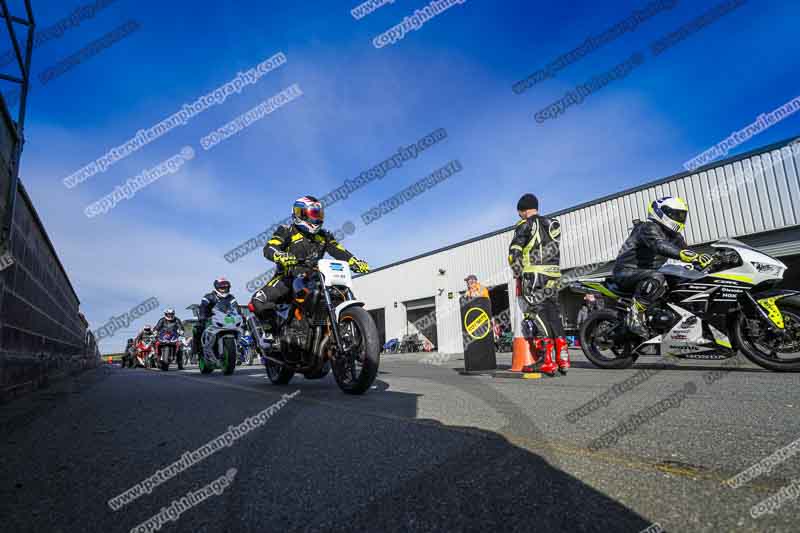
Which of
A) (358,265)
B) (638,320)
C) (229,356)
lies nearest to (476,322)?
(638,320)

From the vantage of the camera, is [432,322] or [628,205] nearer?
[628,205]

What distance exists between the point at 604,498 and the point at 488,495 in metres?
0.30

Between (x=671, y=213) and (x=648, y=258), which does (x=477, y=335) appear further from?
(x=671, y=213)

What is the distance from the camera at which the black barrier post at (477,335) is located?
6.72 m

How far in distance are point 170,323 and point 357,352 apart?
487 inches

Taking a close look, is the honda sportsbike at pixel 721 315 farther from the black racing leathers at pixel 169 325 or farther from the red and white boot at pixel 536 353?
the black racing leathers at pixel 169 325

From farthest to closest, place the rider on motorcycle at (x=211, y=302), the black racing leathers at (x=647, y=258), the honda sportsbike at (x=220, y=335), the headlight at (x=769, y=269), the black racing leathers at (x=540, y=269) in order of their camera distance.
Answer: the rider on motorcycle at (x=211, y=302) → the honda sportsbike at (x=220, y=335) → the black racing leathers at (x=540, y=269) → the black racing leathers at (x=647, y=258) → the headlight at (x=769, y=269)

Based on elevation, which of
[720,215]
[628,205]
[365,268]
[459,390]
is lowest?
[459,390]

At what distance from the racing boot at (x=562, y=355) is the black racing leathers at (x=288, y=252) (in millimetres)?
2617

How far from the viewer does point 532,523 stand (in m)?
1.05

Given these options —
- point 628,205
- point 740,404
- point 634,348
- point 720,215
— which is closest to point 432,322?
point 628,205

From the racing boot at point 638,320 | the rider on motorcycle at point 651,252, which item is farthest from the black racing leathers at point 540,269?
the rider on motorcycle at point 651,252

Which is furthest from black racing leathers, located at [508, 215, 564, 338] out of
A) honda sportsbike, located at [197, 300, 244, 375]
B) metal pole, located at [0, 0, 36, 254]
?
honda sportsbike, located at [197, 300, 244, 375]

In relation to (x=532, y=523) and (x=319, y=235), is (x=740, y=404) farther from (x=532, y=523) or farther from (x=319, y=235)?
(x=319, y=235)
